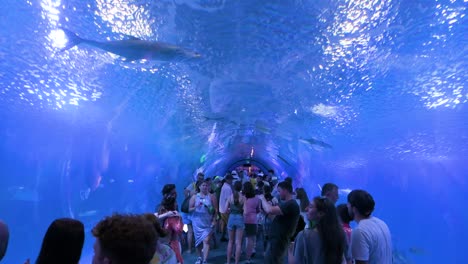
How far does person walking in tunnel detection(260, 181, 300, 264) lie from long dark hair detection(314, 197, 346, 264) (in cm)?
144

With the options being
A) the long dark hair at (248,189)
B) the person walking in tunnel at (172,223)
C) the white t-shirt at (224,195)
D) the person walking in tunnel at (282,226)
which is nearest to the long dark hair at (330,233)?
the person walking in tunnel at (282,226)

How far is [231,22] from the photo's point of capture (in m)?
4.77

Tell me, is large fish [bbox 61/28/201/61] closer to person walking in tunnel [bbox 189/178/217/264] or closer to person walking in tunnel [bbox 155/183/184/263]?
person walking in tunnel [bbox 155/183/184/263]

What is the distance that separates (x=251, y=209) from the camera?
5.91 metres

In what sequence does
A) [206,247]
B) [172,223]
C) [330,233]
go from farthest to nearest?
[206,247] → [172,223] → [330,233]

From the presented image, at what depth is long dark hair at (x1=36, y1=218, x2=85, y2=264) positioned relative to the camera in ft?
5.55

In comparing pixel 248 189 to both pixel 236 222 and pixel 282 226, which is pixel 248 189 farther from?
pixel 282 226

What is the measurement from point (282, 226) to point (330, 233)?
167cm

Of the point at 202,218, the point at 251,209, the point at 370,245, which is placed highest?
the point at 251,209

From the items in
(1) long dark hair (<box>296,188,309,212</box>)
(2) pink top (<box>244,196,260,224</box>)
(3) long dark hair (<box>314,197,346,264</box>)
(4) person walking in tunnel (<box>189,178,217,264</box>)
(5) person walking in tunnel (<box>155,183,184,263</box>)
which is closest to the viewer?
(3) long dark hair (<box>314,197,346,264</box>)

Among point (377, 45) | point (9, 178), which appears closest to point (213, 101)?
point (377, 45)

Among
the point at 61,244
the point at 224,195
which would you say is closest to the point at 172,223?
the point at 61,244

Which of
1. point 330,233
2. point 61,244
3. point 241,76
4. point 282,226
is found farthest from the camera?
point 241,76

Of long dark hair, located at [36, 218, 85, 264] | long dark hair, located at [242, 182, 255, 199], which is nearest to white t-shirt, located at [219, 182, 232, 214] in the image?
long dark hair, located at [242, 182, 255, 199]
